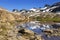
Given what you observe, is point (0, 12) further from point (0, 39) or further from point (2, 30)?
point (0, 39)

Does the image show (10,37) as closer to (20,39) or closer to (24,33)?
(20,39)

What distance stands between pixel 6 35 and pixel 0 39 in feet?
14.6

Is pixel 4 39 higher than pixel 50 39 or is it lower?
higher

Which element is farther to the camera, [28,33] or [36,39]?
[28,33]

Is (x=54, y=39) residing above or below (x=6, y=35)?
below

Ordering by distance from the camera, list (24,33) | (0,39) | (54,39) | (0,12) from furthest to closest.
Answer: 1. (0,12)
2. (54,39)
3. (24,33)
4. (0,39)

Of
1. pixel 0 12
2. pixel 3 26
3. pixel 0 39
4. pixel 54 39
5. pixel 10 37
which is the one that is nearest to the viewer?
pixel 0 39

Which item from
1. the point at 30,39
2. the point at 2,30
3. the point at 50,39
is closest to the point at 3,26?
the point at 2,30

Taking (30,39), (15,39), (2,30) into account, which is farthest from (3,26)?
(15,39)

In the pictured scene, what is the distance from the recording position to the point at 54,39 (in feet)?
195

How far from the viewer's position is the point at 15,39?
39.3 m

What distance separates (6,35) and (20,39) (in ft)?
10.2

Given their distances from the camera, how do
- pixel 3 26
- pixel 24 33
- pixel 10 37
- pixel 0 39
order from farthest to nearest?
pixel 24 33
pixel 3 26
pixel 10 37
pixel 0 39

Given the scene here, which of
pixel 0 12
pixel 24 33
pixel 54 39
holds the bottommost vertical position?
pixel 54 39
